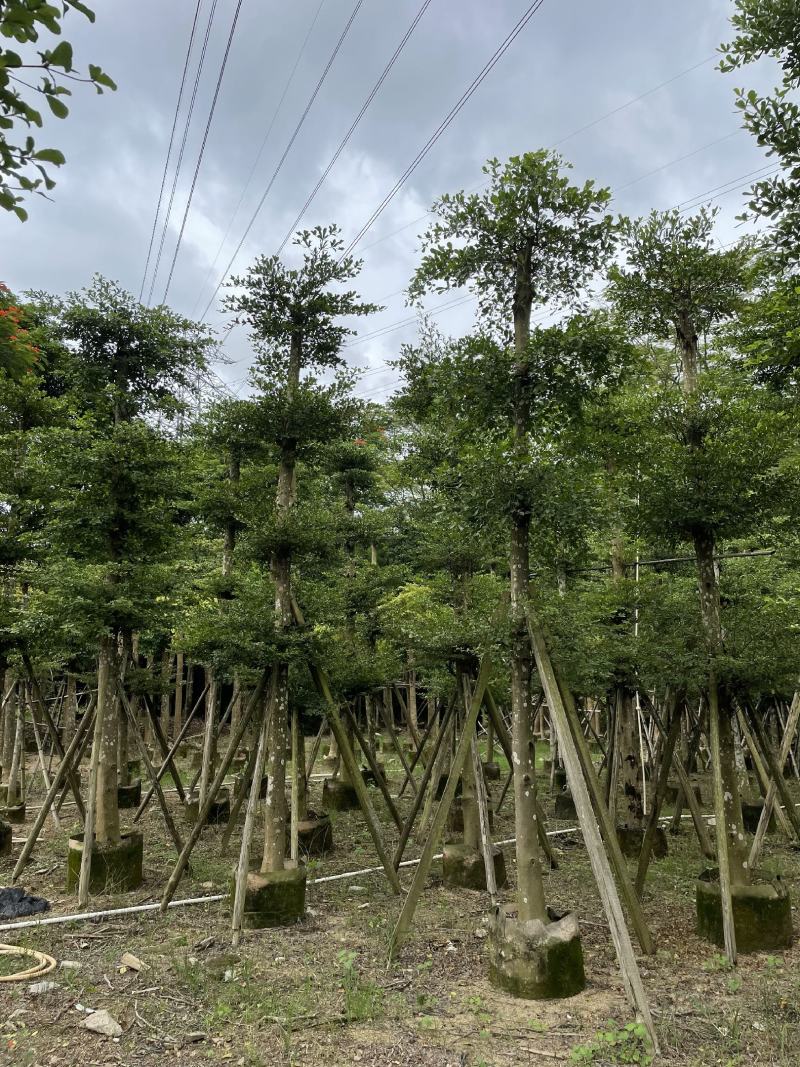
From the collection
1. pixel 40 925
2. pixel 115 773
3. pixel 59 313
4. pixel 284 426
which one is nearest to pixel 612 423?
pixel 284 426

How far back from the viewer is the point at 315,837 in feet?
34.5

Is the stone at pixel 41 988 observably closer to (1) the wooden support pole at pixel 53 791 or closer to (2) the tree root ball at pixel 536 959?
(1) the wooden support pole at pixel 53 791

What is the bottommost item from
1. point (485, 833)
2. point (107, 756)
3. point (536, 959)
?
point (536, 959)

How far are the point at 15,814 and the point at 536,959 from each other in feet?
36.5

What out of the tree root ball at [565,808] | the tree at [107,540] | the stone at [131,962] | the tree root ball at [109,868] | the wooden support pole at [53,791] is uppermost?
the tree at [107,540]

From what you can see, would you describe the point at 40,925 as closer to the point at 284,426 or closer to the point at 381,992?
the point at 381,992

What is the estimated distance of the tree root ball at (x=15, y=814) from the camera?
12492mm

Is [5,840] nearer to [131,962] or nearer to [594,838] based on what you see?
[131,962]

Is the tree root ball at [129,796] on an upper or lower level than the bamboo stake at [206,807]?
lower

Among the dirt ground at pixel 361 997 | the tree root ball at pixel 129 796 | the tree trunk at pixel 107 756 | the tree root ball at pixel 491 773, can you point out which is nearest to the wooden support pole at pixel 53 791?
the tree trunk at pixel 107 756

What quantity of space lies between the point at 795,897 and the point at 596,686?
403 centimetres

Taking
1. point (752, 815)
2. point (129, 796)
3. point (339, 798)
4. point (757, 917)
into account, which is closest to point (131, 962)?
point (757, 917)

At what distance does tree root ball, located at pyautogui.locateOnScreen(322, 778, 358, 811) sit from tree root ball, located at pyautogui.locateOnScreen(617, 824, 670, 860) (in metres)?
5.97

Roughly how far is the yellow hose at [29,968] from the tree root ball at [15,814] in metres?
7.02
